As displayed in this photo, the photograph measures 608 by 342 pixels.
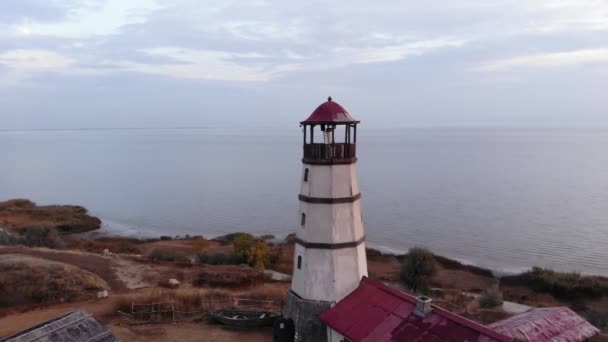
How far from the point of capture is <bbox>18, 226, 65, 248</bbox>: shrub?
117 ft

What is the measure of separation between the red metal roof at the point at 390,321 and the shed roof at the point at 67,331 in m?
7.44

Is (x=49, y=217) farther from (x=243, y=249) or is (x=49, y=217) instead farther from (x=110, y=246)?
(x=243, y=249)

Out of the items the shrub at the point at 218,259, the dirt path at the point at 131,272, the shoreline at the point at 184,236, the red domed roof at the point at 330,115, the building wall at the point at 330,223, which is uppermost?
the red domed roof at the point at 330,115

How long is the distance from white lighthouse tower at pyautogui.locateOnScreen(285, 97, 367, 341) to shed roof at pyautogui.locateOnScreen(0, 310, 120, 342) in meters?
6.71

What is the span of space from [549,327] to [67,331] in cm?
1618

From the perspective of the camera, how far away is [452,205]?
57844 mm

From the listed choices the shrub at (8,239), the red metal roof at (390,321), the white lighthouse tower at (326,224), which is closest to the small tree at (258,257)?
the white lighthouse tower at (326,224)

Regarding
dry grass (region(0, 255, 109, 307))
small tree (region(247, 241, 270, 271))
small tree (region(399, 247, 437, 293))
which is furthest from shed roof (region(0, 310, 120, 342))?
small tree (region(399, 247, 437, 293))

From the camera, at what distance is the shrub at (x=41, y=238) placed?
35.7 metres

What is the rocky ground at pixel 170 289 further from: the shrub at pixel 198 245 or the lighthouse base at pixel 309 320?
the lighthouse base at pixel 309 320

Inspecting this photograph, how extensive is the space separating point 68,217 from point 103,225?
4.38 m

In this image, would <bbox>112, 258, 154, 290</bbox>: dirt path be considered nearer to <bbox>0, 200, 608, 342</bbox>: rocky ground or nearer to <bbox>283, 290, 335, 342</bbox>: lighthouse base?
<bbox>0, 200, 608, 342</bbox>: rocky ground

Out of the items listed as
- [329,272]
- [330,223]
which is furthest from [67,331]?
[330,223]

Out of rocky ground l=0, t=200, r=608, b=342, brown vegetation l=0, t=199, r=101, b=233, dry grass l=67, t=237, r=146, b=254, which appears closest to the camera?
rocky ground l=0, t=200, r=608, b=342
